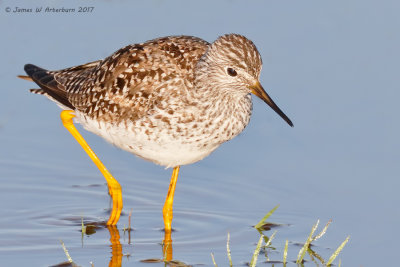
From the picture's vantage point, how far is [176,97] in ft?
30.2

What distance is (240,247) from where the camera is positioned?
909 cm

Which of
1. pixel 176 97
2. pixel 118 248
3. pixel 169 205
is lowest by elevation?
pixel 118 248

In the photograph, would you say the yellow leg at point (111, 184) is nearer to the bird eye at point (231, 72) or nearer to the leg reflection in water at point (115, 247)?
the leg reflection in water at point (115, 247)

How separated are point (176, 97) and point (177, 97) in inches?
0.4

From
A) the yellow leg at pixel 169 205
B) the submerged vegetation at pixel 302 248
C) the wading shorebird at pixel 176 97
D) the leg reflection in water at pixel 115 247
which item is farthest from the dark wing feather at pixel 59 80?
the submerged vegetation at pixel 302 248

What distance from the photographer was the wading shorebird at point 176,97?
9133 mm

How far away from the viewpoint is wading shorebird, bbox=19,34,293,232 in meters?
9.13

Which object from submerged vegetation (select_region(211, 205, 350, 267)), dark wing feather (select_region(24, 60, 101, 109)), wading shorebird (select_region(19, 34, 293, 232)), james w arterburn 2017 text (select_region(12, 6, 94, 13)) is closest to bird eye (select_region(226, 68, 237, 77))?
wading shorebird (select_region(19, 34, 293, 232))

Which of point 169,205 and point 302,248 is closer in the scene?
point 302,248

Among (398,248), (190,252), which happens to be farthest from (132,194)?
(398,248)

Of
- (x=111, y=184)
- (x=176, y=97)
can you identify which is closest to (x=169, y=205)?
(x=111, y=184)

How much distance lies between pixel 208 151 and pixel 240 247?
114cm

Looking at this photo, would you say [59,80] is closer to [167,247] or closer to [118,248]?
[118,248]

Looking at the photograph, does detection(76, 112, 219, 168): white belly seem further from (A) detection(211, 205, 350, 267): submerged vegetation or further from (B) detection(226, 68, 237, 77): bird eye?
(A) detection(211, 205, 350, 267): submerged vegetation
